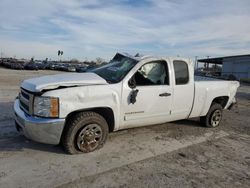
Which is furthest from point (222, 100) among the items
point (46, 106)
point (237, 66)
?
point (237, 66)

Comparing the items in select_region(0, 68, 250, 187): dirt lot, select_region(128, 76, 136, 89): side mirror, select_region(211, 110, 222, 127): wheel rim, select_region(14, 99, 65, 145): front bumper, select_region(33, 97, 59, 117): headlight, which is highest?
select_region(128, 76, 136, 89): side mirror

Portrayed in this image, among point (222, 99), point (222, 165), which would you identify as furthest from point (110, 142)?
point (222, 99)

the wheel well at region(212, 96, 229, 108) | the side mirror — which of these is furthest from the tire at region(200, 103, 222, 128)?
the side mirror

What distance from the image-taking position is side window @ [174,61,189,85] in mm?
5945

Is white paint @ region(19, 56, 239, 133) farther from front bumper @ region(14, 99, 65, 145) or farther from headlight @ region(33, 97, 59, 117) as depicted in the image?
front bumper @ region(14, 99, 65, 145)

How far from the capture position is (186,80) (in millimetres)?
6125

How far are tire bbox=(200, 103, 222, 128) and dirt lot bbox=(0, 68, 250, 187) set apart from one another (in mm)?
761

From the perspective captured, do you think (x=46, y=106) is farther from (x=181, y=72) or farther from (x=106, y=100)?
(x=181, y=72)

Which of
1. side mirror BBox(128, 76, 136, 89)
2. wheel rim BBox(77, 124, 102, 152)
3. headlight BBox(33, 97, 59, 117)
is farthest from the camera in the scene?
side mirror BBox(128, 76, 136, 89)

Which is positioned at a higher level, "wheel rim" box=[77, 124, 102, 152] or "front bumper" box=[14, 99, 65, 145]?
"front bumper" box=[14, 99, 65, 145]

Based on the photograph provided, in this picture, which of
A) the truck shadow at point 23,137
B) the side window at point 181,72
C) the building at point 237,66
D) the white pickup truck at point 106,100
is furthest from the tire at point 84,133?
the building at point 237,66

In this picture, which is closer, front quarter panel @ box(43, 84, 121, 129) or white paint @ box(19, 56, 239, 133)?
front quarter panel @ box(43, 84, 121, 129)

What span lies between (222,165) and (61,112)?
117 inches

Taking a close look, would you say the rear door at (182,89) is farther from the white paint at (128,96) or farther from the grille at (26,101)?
the grille at (26,101)
